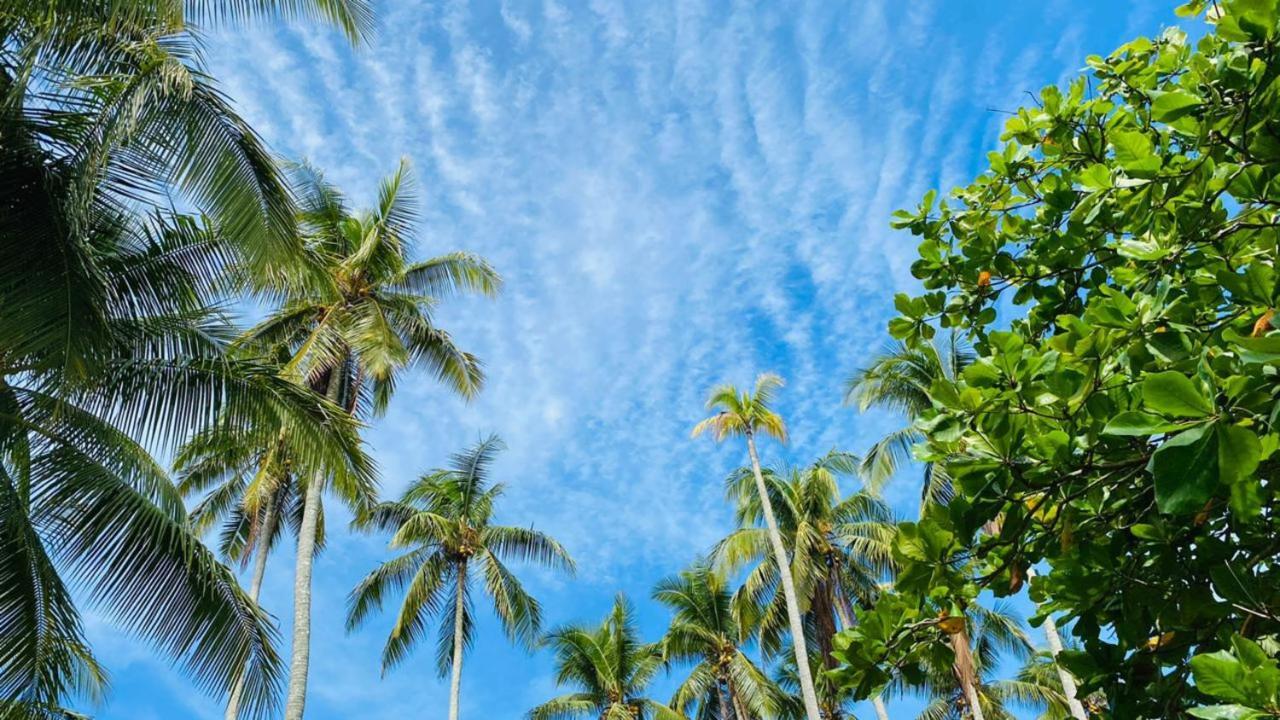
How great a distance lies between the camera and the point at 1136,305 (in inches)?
70.1

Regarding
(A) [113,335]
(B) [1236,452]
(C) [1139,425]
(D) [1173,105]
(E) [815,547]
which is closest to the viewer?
(B) [1236,452]

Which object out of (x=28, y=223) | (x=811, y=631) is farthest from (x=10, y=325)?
(x=811, y=631)

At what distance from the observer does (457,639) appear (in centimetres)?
1844

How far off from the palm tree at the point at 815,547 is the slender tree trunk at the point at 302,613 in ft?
35.8

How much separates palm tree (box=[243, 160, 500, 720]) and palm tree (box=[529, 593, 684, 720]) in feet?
36.7

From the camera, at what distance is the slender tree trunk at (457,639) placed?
685 inches

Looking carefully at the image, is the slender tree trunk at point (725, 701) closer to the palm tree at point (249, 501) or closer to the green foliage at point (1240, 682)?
the palm tree at point (249, 501)

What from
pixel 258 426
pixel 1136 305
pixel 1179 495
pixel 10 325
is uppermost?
pixel 258 426

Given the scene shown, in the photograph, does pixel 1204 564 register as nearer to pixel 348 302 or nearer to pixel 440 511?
pixel 348 302

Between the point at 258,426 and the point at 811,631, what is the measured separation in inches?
712

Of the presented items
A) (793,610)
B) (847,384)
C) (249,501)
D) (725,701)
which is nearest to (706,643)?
(725,701)

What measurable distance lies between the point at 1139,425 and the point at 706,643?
76.2 ft

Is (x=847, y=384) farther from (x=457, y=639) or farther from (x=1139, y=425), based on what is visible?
(x=1139, y=425)

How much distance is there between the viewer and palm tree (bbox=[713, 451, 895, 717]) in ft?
64.2
